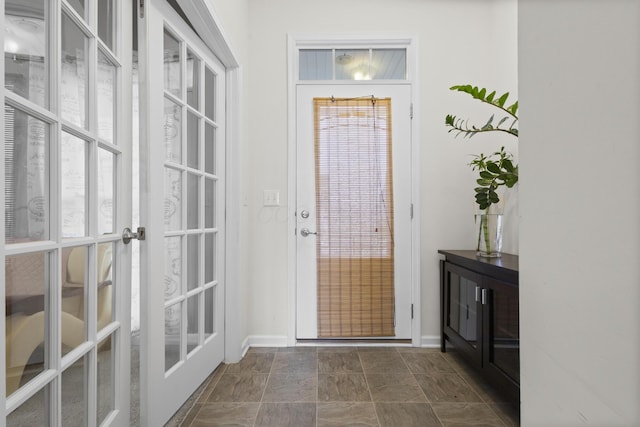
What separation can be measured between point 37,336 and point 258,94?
82.6 inches

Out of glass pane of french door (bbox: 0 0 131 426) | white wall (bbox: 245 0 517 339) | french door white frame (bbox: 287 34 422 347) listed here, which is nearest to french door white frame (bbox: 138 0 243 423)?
white wall (bbox: 245 0 517 339)

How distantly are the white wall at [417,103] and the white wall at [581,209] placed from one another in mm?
2161

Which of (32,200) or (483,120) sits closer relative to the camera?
(32,200)

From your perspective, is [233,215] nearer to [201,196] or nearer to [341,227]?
[201,196]

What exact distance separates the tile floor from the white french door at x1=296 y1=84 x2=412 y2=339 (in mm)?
283

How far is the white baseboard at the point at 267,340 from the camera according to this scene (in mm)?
2521

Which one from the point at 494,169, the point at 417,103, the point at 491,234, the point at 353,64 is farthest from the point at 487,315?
the point at 353,64

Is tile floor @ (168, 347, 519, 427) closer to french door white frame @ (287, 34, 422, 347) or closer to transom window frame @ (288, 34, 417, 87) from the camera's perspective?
french door white frame @ (287, 34, 422, 347)

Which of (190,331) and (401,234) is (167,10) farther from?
(401,234)

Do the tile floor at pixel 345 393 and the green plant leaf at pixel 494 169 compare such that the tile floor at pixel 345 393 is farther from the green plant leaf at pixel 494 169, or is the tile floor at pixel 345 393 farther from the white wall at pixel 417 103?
the green plant leaf at pixel 494 169

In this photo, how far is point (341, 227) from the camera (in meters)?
2.56

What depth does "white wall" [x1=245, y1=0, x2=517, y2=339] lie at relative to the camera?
2561mm

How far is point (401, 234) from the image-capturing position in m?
2.57

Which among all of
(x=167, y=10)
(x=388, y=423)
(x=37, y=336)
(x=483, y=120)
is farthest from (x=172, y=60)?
(x=483, y=120)
